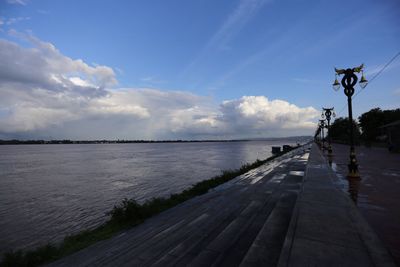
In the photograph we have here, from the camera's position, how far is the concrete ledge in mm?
3936

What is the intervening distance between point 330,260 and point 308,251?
354 millimetres

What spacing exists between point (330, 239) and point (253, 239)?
1.59 meters

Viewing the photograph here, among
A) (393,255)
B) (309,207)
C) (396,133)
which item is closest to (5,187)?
(309,207)

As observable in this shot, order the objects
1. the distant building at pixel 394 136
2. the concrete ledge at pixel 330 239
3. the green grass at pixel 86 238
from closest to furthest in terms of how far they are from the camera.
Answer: the concrete ledge at pixel 330 239
the green grass at pixel 86 238
the distant building at pixel 394 136

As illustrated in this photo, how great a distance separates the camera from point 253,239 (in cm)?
553

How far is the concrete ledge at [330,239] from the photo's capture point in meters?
3.94

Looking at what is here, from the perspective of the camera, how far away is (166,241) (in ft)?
18.6

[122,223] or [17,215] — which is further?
[17,215]

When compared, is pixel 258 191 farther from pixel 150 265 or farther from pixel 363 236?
pixel 150 265

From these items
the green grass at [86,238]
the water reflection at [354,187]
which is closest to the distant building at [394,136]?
the water reflection at [354,187]

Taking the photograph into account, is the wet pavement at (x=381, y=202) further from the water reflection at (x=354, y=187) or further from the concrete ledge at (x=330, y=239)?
the concrete ledge at (x=330, y=239)

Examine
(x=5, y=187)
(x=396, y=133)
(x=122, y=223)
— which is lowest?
(x=5, y=187)

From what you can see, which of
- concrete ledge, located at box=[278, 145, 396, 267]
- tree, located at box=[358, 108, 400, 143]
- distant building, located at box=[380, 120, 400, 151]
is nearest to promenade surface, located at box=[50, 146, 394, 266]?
concrete ledge, located at box=[278, 145, 396, 267]

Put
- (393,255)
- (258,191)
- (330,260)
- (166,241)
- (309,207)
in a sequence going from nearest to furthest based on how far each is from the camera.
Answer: (330,260), (393,255), (166,241), (309,207), (258,191)
